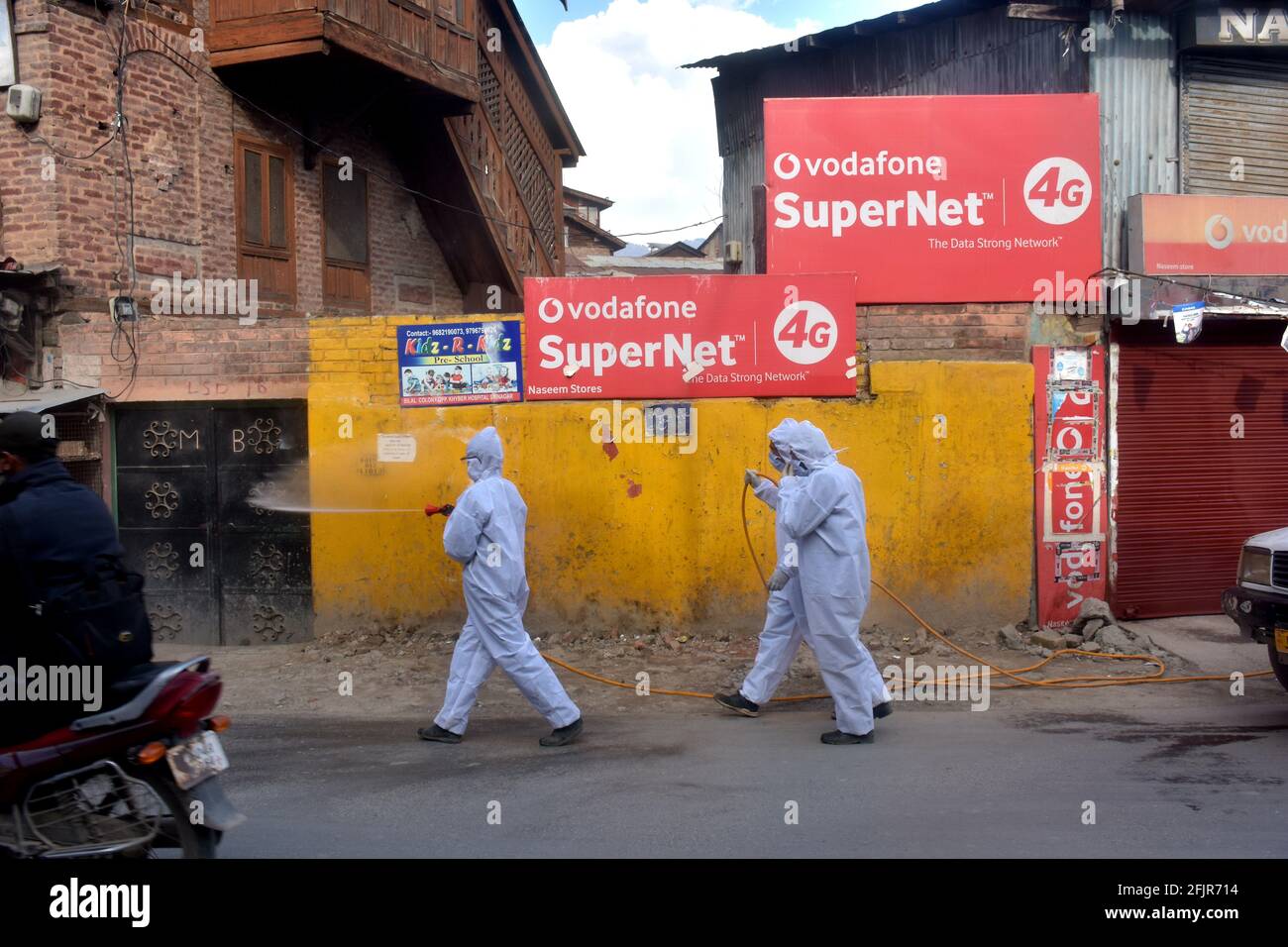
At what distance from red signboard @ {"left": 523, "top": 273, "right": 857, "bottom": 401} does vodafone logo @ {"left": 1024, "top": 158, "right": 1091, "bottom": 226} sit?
5.86 feet

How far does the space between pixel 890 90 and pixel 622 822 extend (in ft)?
32.4

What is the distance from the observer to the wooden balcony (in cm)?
1091

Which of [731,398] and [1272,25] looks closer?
[731,398]

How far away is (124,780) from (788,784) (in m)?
3.10

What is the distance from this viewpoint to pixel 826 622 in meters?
6.23

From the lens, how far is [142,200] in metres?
10.2

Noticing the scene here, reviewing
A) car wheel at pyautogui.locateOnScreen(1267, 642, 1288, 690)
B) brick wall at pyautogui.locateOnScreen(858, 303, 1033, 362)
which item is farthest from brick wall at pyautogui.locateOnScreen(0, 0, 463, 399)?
car wheel at pyautogui.locateOnScreen(1267, 642, 1288, 690)

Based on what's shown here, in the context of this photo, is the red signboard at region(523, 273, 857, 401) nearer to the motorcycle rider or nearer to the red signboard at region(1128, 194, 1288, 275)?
the red signboard at region(1128, 194, 1288, 275)

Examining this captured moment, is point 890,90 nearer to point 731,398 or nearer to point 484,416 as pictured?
point 731,398

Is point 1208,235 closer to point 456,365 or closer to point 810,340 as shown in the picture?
point 810,340

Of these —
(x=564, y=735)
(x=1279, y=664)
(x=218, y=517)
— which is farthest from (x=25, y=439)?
(x=1279, y=664)

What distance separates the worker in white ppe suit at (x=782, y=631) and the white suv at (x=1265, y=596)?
2205 mm

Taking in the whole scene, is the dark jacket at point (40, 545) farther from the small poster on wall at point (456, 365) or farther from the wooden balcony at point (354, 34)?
the wooden balcony at point (354, 34)
